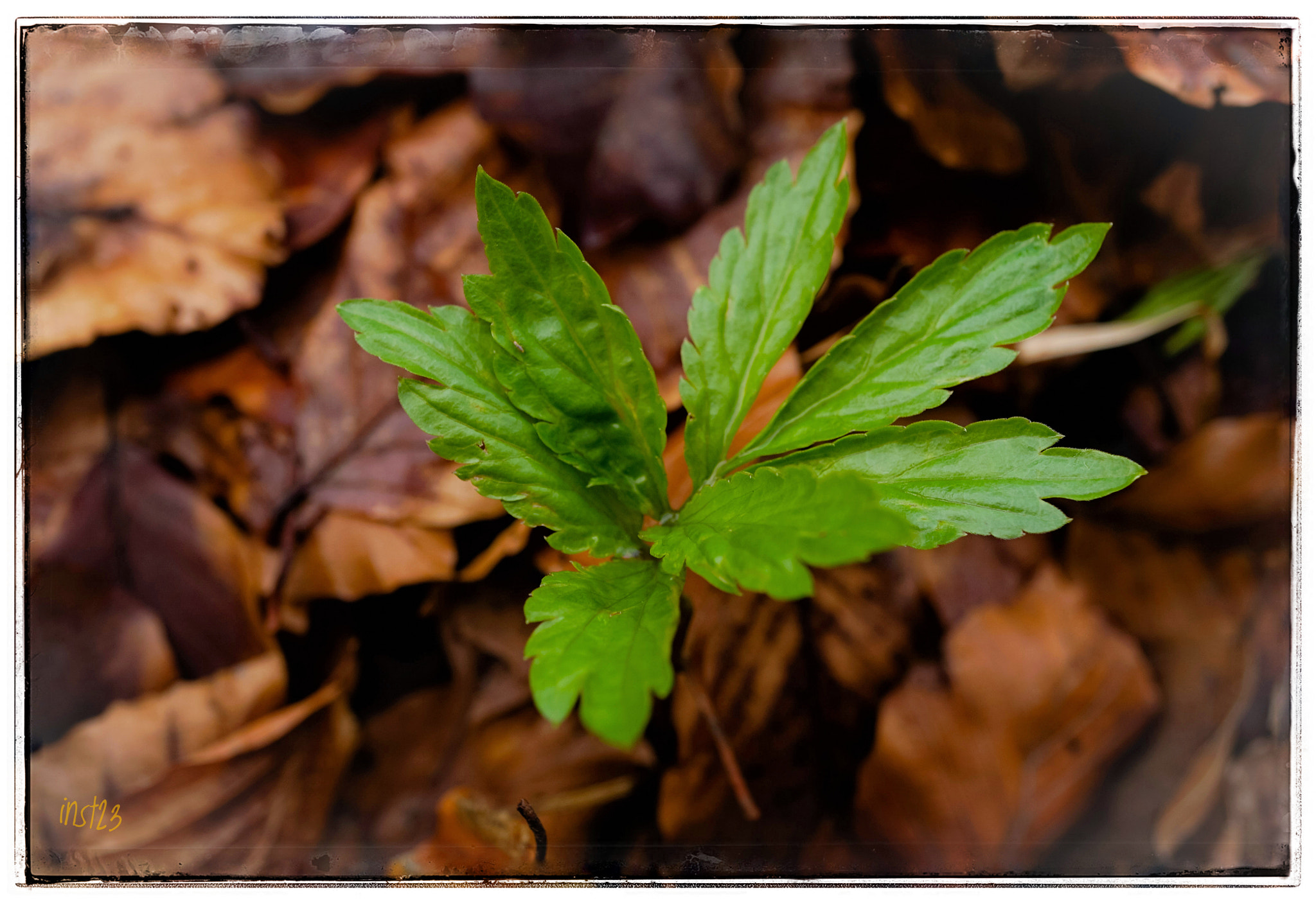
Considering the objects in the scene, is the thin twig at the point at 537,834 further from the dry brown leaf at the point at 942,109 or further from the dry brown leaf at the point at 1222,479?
the dry brown leaf at the point at 942,109

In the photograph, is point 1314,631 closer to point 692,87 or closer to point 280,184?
point 692,87

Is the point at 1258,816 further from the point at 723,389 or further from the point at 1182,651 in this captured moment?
the point at 723,389

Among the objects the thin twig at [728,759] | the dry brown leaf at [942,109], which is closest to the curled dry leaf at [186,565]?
the thin twig at [728,759]

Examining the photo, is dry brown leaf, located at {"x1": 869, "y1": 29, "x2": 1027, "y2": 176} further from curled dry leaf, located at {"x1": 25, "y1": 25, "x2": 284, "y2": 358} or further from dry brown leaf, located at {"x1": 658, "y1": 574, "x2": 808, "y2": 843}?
curled dry leaf, located at {"x1": 25, "y1": 25, "x2": 284, "y2": 358}

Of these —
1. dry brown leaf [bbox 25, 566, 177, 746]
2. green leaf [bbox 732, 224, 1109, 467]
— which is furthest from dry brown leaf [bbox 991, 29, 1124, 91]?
dry brown leaf [bbox 25, 566, 177, 746]

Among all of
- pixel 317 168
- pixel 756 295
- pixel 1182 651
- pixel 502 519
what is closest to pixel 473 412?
pixel 502 519
